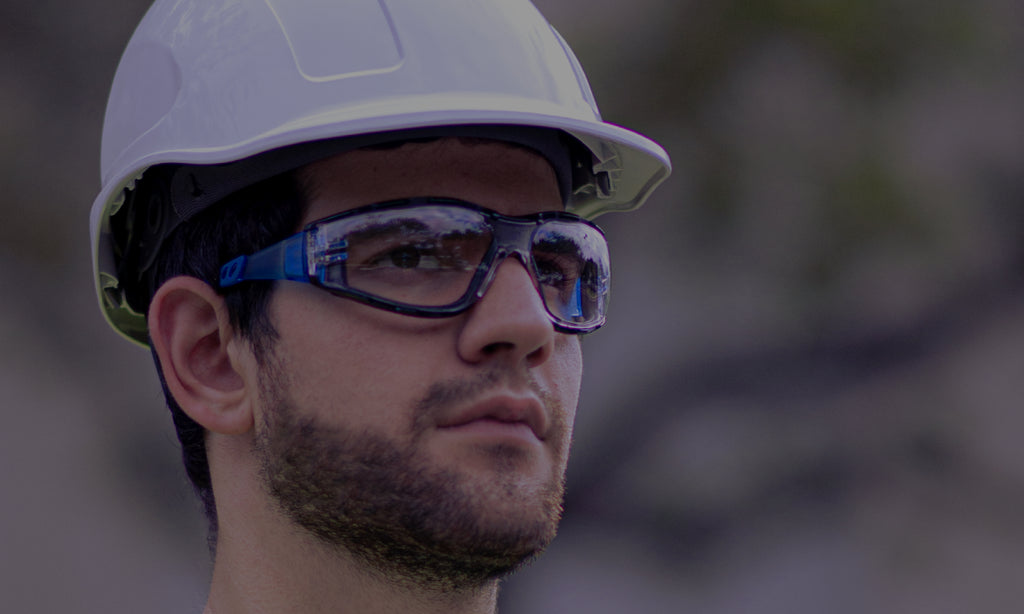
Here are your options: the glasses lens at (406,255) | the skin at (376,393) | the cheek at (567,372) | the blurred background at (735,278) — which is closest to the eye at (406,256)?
the glasses lens at (406,255)

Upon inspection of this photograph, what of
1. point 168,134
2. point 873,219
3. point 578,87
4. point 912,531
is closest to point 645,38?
point 873,219

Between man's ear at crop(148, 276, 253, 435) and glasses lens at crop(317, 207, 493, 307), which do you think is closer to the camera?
glasses lens at crop(317, 207, 493, 307)

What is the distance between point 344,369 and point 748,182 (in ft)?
15.6

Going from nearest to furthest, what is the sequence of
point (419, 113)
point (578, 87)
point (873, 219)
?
point (419, 113), point (578, 87), point (873, 219)

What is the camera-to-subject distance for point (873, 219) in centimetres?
640

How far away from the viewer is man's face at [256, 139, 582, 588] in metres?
2.08

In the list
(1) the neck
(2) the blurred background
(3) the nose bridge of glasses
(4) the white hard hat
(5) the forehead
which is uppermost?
(2) the blurred background

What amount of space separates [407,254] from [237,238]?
412 mm

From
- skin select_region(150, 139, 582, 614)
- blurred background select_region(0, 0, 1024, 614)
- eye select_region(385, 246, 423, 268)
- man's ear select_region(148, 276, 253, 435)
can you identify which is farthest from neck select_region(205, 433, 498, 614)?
blurred background select_region(0, 0, 1024, 614)

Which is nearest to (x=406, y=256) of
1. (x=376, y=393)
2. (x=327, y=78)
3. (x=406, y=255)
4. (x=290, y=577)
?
(x=406, y=255)

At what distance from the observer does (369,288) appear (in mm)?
2160

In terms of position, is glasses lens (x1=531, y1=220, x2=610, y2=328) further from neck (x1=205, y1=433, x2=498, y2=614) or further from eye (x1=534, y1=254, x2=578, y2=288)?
neck (x1=205, y1=433, x2=498, y2=614)

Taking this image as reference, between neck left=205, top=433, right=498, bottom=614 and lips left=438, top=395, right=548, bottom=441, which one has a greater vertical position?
lips left=438, top=395, right=548, bottom=441

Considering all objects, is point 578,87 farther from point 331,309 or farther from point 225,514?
point 225,514
